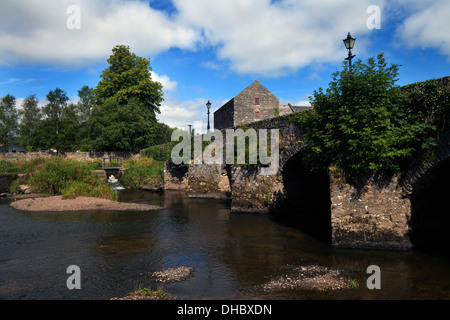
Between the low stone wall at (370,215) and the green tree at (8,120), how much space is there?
60600mm

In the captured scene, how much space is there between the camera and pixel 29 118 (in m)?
54.2

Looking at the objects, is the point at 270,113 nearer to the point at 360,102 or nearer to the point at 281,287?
the point at 360,102

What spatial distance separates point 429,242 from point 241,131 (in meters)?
10.5

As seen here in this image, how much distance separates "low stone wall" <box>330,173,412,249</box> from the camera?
359 inches

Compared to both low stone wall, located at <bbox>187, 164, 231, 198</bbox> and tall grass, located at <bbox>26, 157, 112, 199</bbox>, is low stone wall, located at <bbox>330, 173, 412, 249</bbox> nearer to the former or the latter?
low stone wall, located at <bbox>187, 164, 231, 198</bbox>

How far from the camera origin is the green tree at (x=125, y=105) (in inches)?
1500

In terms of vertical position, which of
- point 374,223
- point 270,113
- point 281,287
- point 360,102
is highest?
point 270,113

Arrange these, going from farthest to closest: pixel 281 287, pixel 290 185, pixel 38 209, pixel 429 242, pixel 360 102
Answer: pixel 38 209
pixel 290 185
pixel 429 242
pixel 360 102
pixel 281 287

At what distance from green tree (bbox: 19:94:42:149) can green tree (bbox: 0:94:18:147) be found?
1.26 m

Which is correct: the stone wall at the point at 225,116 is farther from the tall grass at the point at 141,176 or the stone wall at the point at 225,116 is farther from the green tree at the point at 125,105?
the tall grass at the point at 141,176

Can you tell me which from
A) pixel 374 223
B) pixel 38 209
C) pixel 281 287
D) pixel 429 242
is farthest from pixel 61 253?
pixel 429 242

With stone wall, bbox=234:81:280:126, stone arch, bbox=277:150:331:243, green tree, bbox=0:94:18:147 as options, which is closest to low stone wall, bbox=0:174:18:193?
stone arch, bbox=277:150:331:243

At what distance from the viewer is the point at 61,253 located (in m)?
9.65

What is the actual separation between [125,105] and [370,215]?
36184 millimetres
